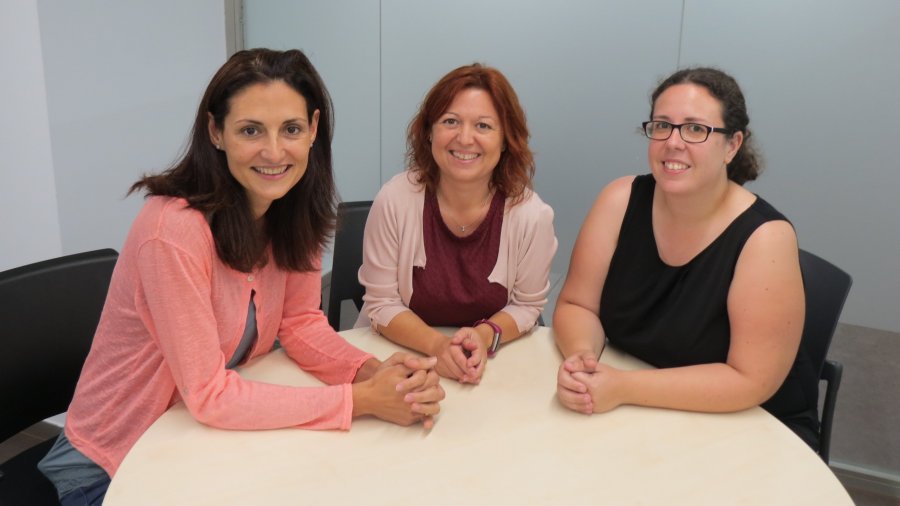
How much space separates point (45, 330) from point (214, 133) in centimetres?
64

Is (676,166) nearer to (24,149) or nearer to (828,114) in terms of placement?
(828,114)

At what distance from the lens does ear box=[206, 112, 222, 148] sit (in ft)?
4.73

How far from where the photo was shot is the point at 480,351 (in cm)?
163

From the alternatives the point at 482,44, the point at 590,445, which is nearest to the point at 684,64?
the point at 482,44

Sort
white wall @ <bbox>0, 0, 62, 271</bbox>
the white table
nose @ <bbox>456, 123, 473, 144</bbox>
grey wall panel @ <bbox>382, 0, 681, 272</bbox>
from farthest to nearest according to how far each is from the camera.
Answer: grey wall panel @ <bbox>382, 0, 681, 272</bbox> → white wall @ <bbox>0, 0, 62, 271</bbox> → nose @ <bbox>456, 123, 473, 144</bbox> → the white table

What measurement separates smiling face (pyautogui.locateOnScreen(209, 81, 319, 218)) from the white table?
0.49m

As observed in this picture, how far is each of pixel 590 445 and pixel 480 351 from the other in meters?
0.36

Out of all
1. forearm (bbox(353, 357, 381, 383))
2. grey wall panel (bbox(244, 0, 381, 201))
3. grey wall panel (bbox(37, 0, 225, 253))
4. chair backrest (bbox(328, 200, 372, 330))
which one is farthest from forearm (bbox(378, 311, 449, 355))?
grey wall panel (bbox(244, 0, 381, 201))

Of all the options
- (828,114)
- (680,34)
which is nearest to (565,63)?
(680,34)

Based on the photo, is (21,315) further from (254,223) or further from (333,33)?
(333,33)

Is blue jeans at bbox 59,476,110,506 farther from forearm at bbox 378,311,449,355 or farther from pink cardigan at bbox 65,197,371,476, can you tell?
forearm at bbox 378,311,449,355

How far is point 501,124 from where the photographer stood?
1979mm

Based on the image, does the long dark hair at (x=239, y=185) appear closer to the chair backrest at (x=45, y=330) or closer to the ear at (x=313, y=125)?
the ear at (x=313, y=125)

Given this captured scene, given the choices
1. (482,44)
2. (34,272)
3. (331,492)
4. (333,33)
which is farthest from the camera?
(333,33)
